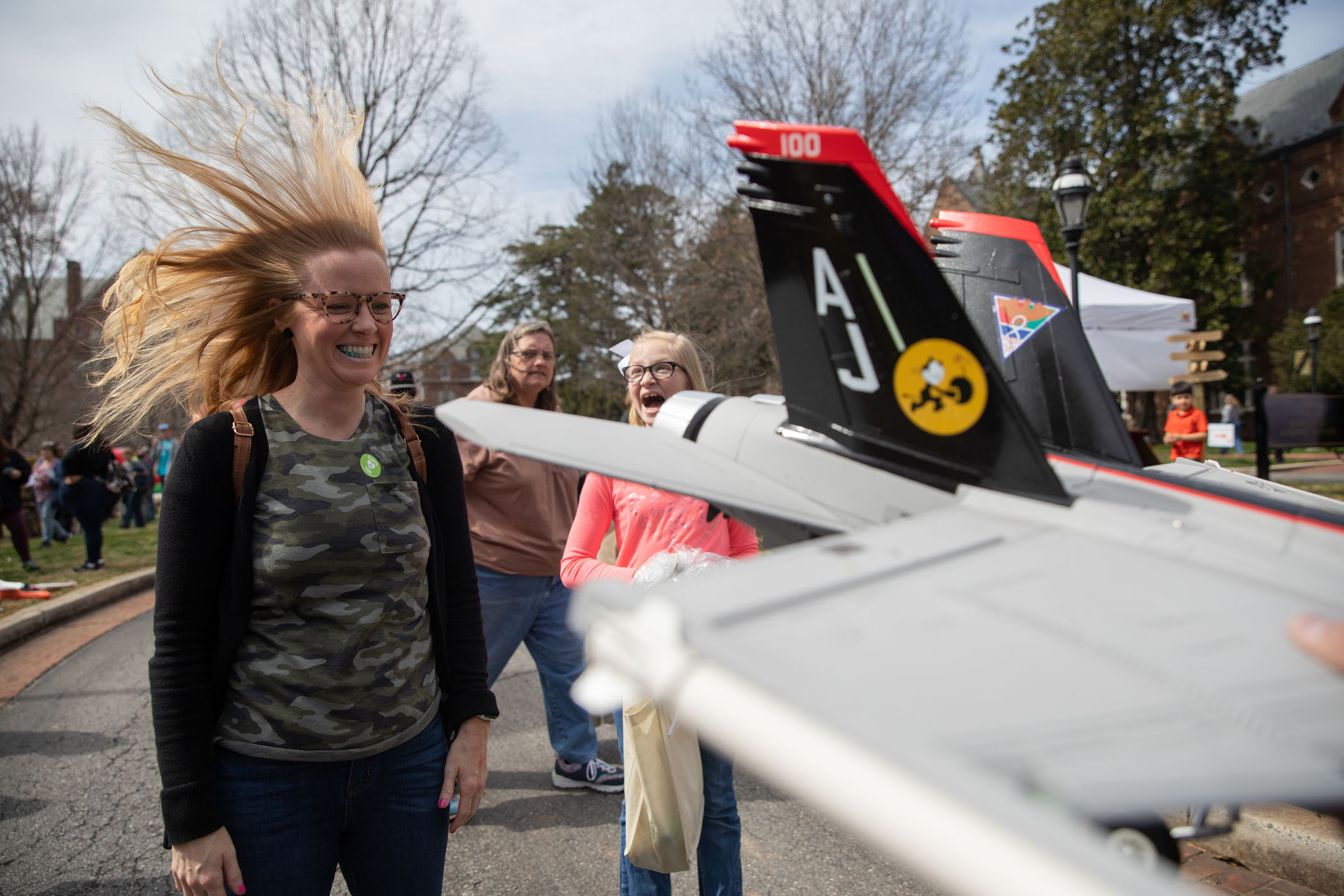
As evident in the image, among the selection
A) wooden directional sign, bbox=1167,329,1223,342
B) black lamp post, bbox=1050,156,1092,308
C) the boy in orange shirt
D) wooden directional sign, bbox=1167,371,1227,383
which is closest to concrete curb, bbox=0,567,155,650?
black lamp post, bbox=1050,156,1092,308

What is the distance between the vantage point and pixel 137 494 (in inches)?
590

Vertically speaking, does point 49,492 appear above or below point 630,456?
below

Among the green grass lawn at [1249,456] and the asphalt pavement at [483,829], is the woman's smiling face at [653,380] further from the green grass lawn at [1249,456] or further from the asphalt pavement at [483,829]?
the green grass lawn at [1249,456]

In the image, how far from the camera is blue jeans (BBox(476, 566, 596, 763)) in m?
3.47

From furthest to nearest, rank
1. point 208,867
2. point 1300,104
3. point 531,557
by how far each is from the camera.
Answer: point 1300,104 → point 531,557 → point 208,867

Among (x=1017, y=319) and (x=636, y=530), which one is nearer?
(x=1017, y=319)

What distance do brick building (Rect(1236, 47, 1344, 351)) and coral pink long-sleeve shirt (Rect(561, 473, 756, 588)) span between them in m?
33.4

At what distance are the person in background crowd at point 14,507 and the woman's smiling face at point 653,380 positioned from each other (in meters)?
10.4

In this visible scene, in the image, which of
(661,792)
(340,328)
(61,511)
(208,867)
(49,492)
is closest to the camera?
(208,867)

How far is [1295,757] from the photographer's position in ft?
2.28

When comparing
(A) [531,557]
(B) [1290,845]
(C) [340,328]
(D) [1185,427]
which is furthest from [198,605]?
(D) [1185,427]

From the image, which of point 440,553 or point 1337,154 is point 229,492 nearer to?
point 440,553

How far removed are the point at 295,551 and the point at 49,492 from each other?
14.7 m

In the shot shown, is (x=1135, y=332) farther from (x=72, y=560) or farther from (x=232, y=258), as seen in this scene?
(x=72, y=560)
